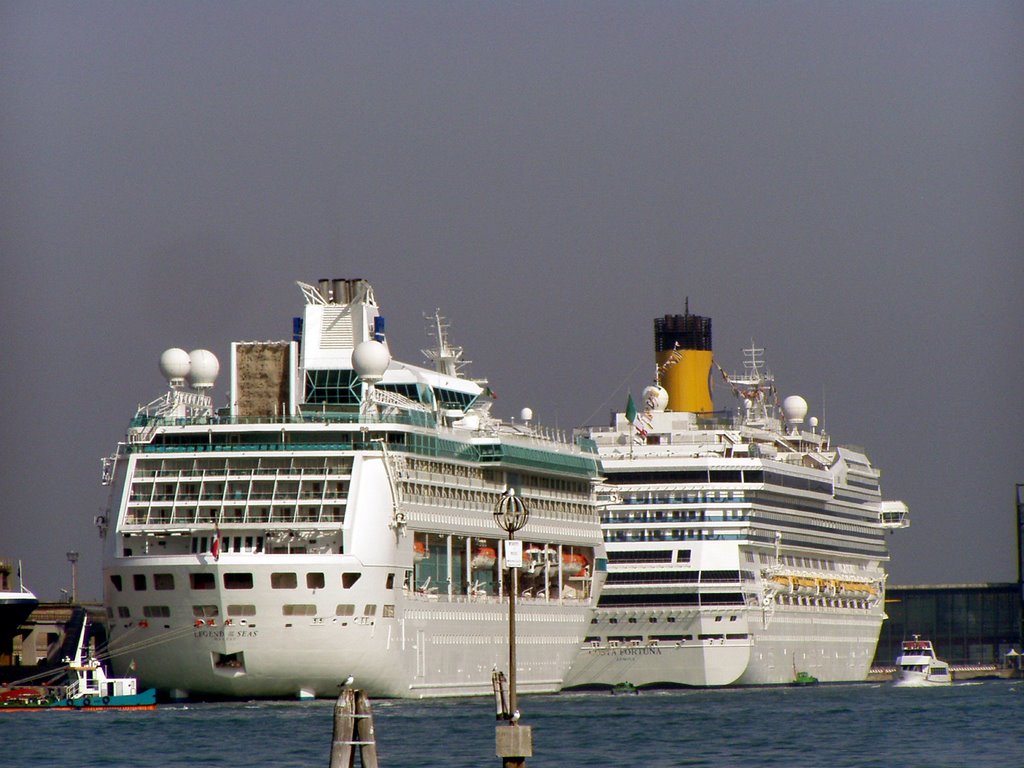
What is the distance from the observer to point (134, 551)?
8762cm

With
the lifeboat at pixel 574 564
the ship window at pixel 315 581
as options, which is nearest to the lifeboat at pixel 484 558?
the lifeboat at pixel 574 564

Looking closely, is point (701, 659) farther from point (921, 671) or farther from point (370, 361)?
point (370, 361)

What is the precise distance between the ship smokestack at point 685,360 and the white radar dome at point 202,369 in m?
44.1

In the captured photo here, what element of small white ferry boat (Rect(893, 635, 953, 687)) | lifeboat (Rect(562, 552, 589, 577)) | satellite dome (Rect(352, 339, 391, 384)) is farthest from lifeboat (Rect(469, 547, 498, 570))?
small white ferry boat (Rect(893, 635, 953, 687))

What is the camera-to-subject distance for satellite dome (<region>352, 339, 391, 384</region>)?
90875 mm

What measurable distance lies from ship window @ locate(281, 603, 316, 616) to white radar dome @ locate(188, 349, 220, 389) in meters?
12.2

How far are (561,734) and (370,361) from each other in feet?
69.7

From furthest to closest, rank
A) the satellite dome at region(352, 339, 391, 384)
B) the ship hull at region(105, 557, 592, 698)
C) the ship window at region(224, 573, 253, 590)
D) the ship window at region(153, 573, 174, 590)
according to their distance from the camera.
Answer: the satellite dome at region(352, 339, 391, 384) → the ship window at region(153, 573, 174, 590) → the ship hull at region(105, 557, 592, 698) → the ship window at region(224, 573, 253, 590)

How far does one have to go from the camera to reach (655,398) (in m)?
126

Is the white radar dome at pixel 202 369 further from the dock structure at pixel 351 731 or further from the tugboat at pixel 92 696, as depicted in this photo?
the dock structure at pixel 351 731

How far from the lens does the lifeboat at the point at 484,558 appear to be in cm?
9662

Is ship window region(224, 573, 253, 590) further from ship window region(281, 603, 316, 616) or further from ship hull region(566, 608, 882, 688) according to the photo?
ship hull region(566, 608, 882, 688)

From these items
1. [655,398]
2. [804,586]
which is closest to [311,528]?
[655,398]

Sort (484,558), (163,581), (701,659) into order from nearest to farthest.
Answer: (163,581) → (484,558) → (701,659)
